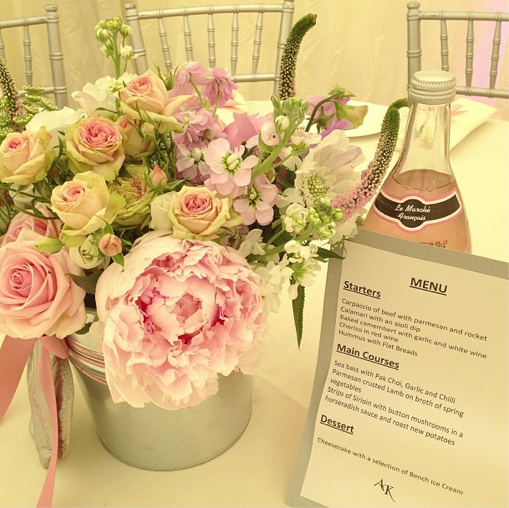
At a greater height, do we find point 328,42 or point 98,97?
point 98,97

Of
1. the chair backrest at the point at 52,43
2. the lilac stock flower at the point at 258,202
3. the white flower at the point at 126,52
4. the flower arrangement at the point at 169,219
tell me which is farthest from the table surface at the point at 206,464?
the chair backrest at the point at 52,43

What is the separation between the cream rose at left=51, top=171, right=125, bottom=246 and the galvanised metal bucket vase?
0.42 ft

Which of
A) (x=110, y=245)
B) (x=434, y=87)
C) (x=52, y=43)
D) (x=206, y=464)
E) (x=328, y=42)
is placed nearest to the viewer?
(x=110, y=245)

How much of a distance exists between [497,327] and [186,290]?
250 millimetres

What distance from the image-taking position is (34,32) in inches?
96.0

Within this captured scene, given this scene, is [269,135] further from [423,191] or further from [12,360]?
[12,360]

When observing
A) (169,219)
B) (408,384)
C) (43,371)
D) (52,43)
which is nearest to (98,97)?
(169,219)

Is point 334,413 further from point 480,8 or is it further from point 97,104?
point 480,8

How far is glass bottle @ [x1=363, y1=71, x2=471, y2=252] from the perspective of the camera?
0.62 meters

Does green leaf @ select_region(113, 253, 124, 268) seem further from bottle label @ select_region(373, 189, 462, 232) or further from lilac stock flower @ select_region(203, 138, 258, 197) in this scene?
bottle label @ select_region(373, 189, 462, 232)

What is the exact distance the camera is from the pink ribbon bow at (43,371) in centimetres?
57

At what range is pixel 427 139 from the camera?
0.63m

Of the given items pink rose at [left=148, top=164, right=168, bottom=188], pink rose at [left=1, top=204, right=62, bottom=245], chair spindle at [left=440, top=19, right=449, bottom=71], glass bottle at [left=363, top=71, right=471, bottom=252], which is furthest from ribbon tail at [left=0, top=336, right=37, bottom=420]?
chair spindle at [left=440, top=19, right=449, bottom=71]

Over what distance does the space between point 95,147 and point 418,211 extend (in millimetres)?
322
